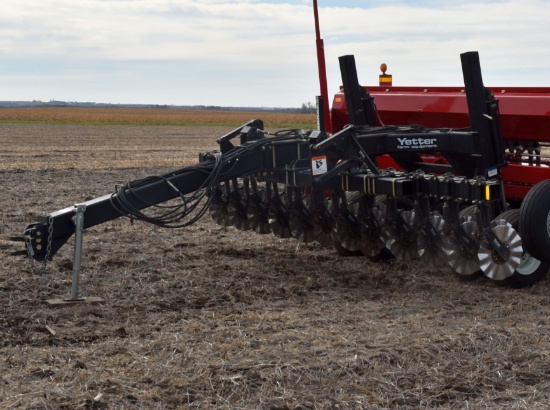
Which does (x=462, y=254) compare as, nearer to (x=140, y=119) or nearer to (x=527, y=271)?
(x=527, y=271)

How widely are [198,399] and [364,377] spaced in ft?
2.82

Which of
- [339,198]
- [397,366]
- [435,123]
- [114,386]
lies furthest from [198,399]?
[435,123]

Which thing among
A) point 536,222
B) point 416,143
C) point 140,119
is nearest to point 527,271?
point 536,222

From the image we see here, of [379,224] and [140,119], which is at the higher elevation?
[140,119]

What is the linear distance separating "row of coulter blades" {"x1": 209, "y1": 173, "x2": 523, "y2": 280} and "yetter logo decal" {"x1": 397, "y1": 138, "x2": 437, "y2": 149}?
0.45 metres

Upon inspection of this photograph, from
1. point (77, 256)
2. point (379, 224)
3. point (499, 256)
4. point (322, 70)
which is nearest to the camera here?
point (77, 256)

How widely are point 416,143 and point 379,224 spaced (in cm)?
76

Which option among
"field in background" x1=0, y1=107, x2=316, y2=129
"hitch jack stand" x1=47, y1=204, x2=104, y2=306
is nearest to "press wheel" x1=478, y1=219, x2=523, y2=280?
"hitch jack stand" x1=47, y1=204, x2=104, y2=306

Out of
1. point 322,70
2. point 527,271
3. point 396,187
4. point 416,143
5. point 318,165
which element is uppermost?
point 322,70

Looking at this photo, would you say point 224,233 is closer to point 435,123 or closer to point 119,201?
point 435,123

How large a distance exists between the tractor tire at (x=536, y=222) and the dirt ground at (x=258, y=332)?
0.38 metres

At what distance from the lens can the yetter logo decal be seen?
7.71 m

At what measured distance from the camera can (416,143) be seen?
7715 mm

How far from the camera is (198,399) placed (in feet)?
14.3
